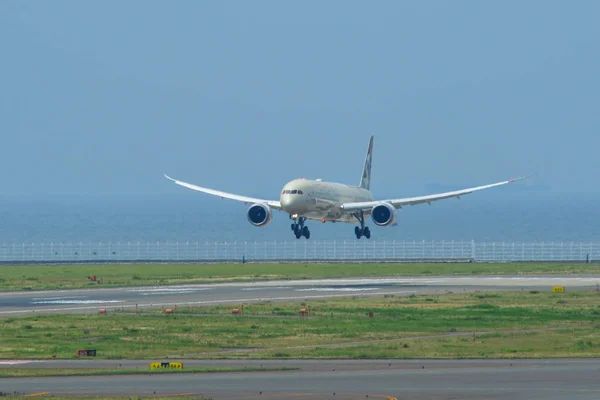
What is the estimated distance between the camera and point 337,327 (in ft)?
199

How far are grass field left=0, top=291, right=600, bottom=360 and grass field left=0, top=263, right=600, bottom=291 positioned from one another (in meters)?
28.6

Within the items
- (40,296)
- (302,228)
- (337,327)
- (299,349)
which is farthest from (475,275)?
(299,349)

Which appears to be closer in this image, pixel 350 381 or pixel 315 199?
pixel 350 381

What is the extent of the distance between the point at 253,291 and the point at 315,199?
1784 centimetres

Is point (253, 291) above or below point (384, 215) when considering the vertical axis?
below

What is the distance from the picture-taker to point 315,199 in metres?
103

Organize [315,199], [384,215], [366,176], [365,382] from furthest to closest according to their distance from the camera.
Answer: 1. [366,176]
2. [384,215]
3. [315,199]
4. [365,382]

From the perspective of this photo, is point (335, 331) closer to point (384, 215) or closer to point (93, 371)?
point (93, 371)

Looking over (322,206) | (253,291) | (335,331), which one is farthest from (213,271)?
(335,331)

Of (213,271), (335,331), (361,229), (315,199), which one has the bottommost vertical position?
(335,331)

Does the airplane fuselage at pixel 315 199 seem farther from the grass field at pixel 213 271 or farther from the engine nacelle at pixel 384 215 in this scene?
the grass field at pixel 213 271

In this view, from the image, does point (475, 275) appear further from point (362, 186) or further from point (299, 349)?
point (299, 349)

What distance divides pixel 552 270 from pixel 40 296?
157 ft

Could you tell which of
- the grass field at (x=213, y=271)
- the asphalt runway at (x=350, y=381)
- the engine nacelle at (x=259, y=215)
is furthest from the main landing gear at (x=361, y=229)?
the asphalt runway at (x=350, y=381)
